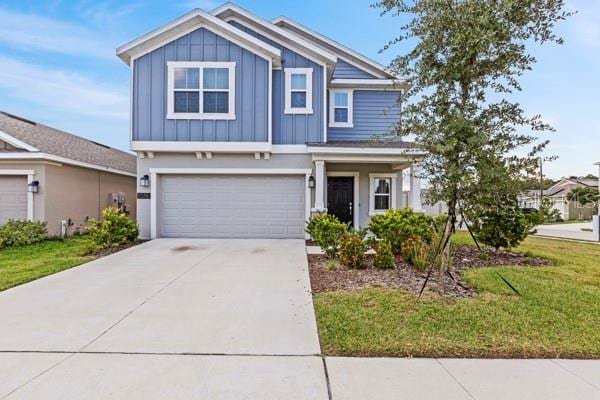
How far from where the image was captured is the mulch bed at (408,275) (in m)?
5.98

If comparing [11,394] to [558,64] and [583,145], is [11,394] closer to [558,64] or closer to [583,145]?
[558,64]

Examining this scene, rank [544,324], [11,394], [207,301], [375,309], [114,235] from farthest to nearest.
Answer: [114,235], [207,301], [375,309], [544,324], [11,394]

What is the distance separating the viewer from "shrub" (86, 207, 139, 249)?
981cm

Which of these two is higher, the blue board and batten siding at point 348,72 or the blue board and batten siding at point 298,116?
the blue board and batten siding at point 348,72

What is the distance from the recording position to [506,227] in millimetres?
8750

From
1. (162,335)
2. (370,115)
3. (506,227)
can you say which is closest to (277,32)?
(370,115)

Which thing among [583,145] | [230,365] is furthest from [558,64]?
[583,145]

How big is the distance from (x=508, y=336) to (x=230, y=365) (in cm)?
299

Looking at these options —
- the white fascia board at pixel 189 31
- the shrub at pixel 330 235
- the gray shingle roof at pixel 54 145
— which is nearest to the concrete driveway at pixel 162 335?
the shrub at pixel 330 235

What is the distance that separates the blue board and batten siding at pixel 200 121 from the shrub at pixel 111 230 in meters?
2.78

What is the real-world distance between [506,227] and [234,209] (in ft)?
26.0

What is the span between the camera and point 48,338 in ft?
13.1

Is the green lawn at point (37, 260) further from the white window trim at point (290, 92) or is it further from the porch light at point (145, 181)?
the white window trim at point (290, 92)

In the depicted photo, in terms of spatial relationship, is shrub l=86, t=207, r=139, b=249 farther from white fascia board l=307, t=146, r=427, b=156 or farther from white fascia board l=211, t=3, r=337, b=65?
white fascia board l=211, t=3, r=337, b=65
